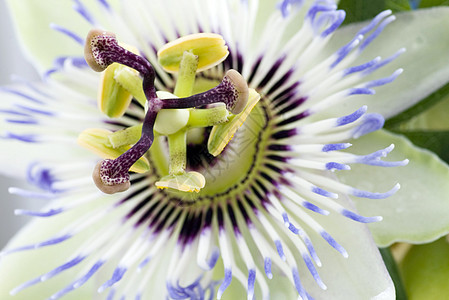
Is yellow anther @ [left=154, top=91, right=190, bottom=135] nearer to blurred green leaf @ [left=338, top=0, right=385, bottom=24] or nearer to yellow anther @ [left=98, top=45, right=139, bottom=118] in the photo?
yellow anther @ [left=98, top=45, right=139, bottom=118]

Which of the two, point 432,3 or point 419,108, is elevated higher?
point 432,3

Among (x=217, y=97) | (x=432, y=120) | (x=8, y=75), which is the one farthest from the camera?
(x=8, y=75)

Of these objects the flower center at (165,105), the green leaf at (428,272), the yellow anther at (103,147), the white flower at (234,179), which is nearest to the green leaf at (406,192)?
the white flower at (234,179)

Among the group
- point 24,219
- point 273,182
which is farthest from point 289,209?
point 24,219

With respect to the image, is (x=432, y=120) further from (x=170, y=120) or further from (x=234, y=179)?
(x=170, y=120)

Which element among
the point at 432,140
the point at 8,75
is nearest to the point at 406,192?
the point at 432,140

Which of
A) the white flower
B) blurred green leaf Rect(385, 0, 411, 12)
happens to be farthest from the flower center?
blurred green leaf Rect(385, 0, 411, 12)

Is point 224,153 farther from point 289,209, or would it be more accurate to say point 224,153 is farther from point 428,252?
point 428,252
